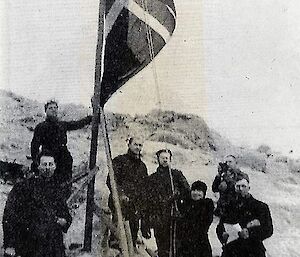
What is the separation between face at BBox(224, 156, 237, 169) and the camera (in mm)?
939

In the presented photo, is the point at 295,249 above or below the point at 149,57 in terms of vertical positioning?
below

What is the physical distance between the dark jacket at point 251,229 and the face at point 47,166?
0.75 feet

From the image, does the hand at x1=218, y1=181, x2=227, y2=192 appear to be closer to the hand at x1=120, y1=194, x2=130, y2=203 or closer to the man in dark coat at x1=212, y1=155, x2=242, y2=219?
the man in dark coat at x1=212, y1=155, x2=242, y2=219

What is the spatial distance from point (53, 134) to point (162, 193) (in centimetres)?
16

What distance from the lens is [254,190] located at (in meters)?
0.94

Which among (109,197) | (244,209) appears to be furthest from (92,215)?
→ (244,209)

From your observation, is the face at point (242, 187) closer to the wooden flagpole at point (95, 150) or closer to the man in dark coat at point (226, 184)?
the man in dark coat at point (226, 184)

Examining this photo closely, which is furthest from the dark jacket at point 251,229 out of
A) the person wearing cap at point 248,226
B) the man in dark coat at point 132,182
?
the man in dark coat at point 132,182

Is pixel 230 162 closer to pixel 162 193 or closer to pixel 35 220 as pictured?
pixel 162 193

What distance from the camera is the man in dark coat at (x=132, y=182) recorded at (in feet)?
3.05

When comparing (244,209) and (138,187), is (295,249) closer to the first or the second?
(244,209)

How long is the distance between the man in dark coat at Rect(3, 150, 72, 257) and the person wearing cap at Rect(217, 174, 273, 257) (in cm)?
21

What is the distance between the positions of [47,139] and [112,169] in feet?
0.30

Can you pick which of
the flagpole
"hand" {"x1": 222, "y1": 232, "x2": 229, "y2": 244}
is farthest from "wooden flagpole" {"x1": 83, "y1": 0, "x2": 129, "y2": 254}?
"hand" {"x1": 222, "y1": 232, "x2": 229, "y2": 244}
